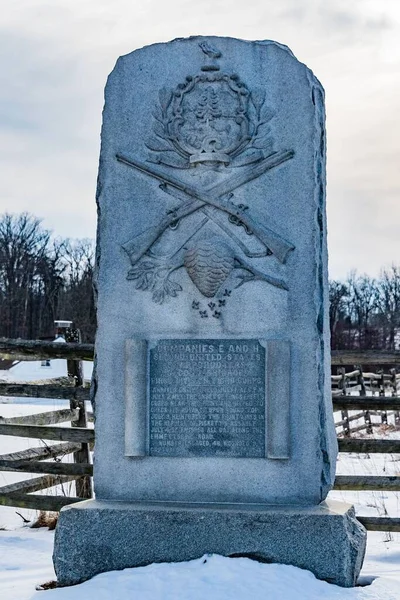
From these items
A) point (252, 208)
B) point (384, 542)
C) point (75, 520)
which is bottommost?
point (384, 542)

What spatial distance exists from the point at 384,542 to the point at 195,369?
10.3ft

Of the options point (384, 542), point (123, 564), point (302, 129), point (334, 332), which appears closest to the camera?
point (123, 564)

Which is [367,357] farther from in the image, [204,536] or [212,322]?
[204,536]

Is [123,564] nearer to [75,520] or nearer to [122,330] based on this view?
[75,520]

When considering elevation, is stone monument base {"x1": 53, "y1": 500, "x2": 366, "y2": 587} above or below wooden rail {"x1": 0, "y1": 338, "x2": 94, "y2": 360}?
below

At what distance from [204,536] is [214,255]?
1725mm

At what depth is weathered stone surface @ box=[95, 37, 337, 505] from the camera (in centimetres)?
485

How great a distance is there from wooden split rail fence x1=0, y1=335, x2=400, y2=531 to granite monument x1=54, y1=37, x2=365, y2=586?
2.09 meters

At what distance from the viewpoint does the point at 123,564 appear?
4715 mm

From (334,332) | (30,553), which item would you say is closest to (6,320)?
(334,332)

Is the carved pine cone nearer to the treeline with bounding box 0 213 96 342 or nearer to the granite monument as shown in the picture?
the granite monument

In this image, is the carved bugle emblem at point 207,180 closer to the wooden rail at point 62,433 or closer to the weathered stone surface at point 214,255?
the weathered stone surface at point 214,255

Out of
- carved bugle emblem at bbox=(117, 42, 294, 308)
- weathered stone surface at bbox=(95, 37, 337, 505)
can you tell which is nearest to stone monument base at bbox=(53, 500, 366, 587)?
weathered stone surface at bbox=(95, 37, 337, 505)

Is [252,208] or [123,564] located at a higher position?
[252,208]
